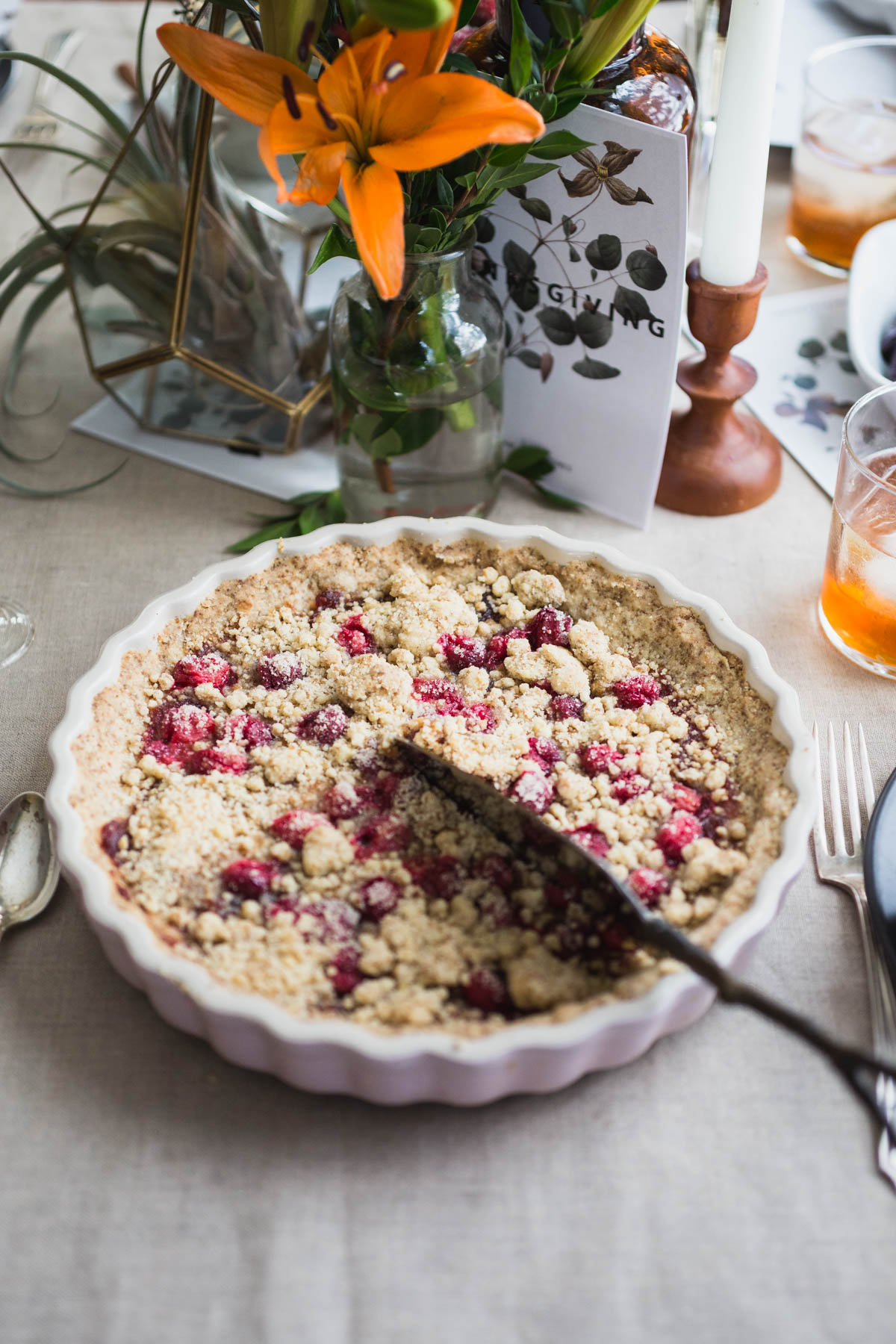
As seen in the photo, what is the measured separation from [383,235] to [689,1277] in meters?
0.79

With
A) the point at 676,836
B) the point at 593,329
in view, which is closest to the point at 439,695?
the point at 676,836

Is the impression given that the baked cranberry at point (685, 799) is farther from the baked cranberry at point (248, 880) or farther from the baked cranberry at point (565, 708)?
the baked cranberry at point (248, 880)

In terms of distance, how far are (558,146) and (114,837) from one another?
2.36ft

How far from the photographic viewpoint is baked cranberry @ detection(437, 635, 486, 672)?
107 cm

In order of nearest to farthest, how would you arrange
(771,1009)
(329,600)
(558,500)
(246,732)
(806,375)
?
(771,1009), (246,732), (329,600), (558,500), (806,375)

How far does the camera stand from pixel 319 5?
0.87m

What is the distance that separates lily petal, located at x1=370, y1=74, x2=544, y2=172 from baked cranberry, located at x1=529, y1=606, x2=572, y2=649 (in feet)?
1.39

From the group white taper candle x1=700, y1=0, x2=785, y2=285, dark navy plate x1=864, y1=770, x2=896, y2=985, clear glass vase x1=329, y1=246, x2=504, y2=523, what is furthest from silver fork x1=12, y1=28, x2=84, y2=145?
dark navy plate x1=864, y1=770, x2=896, y2=985

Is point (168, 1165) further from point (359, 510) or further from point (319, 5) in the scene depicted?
point (319, 5)

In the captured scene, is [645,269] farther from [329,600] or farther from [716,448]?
[329,600]

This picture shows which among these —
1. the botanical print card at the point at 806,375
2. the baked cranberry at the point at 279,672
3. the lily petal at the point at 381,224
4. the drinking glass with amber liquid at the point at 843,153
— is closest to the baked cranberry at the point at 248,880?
the baked cranberry at the point at 279,672

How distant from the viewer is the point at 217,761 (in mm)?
966

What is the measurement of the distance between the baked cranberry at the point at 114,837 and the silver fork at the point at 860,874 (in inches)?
23.1

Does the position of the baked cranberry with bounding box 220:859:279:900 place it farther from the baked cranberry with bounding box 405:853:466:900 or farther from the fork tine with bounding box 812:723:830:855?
the fork tine with bounding box 812:723:830:855
